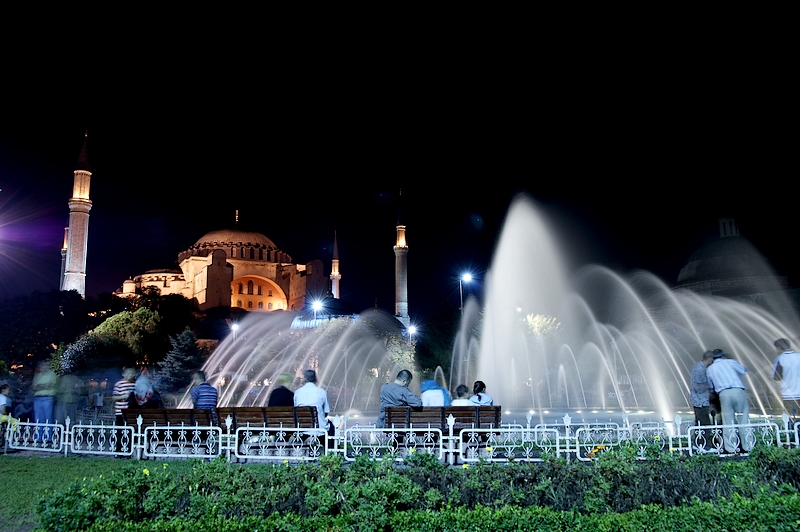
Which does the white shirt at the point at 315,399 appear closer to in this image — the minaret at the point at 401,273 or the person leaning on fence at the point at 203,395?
the person leaning on fence at the point at 203,395

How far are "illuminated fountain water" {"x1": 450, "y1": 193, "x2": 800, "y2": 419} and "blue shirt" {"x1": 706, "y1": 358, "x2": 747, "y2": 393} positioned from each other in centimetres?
541

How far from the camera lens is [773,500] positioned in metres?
4.79

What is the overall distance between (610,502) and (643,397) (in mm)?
27355

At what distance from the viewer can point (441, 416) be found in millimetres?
8570

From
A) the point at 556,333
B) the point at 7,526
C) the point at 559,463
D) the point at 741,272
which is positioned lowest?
the point at 7,526

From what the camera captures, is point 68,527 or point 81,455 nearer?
point 68,527

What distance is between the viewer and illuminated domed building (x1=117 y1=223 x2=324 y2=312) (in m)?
72.6

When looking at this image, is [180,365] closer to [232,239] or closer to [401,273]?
[401,273]

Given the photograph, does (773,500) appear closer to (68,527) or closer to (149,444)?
(68,527)

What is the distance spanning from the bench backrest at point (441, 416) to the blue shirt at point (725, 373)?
281 cm

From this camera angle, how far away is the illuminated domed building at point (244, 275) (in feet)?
238

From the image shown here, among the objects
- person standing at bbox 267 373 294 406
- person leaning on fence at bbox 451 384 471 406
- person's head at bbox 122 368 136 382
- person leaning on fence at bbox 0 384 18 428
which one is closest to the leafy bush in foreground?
person leaning on fence at bbox 451 384 471 406

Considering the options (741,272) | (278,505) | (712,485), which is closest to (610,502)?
(712,485)

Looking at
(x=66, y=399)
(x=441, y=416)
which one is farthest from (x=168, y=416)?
(x=66, y=399)
